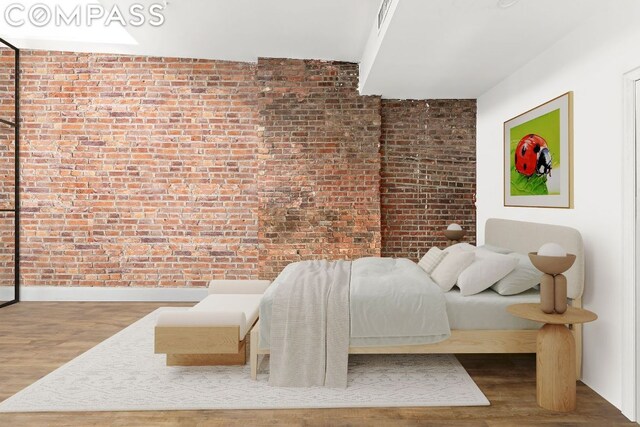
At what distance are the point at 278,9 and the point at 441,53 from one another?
1.63 m

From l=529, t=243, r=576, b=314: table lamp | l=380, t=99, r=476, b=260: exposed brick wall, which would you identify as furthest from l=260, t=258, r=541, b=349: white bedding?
l=380, t=99, r=476, b=260: exposed brick wall

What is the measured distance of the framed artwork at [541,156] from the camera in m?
3.86

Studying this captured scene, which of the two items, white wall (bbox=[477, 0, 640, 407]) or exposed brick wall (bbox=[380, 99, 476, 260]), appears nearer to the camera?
white wall (bbox=[477, 0, 640, 407])

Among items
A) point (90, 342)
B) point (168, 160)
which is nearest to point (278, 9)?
point (168, 160)

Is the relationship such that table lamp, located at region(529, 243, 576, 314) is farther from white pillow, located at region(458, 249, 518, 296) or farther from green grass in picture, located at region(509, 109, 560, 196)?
green grass in picture, located at region(509, 109, 560, 196)

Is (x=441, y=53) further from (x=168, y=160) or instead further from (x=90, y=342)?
(x=90, y=342)

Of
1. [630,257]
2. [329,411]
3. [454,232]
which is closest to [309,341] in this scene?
[329,411]

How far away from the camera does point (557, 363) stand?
10.1 ft

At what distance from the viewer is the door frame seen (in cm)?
303

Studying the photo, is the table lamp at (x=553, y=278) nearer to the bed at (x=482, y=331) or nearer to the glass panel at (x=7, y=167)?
the bed at (x=482, y=331)

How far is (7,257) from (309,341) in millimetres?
4803

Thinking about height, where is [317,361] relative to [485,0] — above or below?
below

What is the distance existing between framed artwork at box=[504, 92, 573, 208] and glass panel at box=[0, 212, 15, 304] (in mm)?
6081

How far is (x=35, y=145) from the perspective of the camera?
6.28m
